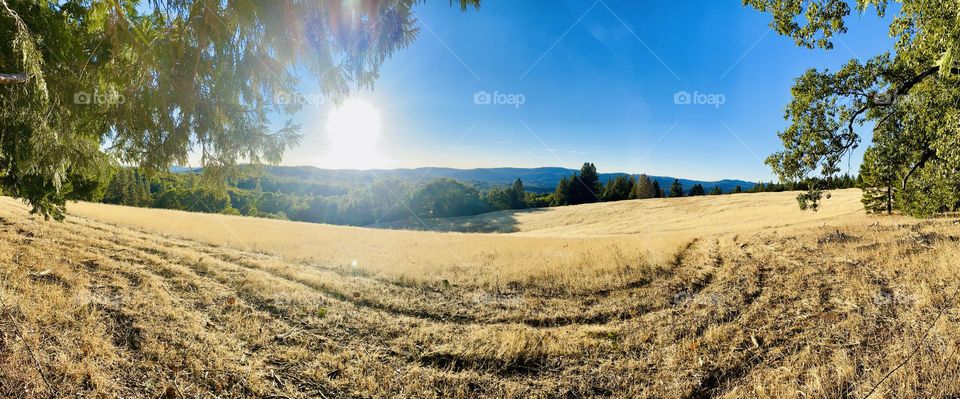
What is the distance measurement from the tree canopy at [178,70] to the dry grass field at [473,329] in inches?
89.1

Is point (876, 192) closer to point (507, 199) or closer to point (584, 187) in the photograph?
point (584, 187)

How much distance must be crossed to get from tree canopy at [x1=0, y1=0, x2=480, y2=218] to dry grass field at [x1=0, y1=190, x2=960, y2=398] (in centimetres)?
226

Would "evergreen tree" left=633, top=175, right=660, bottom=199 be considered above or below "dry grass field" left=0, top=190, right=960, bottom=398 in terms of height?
above

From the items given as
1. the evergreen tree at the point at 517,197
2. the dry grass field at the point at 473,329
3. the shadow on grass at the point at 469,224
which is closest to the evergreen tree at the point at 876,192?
the dry grass field at the point at 473,329

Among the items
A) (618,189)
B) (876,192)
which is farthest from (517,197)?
(876,192)

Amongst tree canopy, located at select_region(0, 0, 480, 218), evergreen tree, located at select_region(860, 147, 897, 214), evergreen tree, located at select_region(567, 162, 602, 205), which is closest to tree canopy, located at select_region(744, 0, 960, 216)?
tree canopy, located at select_region(0, 0, 480, 218)

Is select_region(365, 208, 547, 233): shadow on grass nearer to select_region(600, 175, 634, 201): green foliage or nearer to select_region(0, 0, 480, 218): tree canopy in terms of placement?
select_region(600, 175, 634, 201): green foliage

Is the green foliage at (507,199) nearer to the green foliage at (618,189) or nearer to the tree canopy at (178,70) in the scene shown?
the green foliage at (618,189)

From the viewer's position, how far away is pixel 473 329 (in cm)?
568

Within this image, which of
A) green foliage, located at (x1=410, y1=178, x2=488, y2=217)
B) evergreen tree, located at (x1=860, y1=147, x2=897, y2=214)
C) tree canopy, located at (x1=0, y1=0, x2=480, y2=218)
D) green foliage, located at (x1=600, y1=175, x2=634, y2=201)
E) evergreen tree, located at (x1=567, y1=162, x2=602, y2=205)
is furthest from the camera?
green foliage, located at (x1=600, y1=175, x2=634, y2=201)

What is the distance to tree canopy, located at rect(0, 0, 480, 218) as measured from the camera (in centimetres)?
495

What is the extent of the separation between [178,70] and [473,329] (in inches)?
238

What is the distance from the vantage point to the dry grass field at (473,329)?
363cm

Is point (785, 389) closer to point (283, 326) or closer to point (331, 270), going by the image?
point (283, 326)
